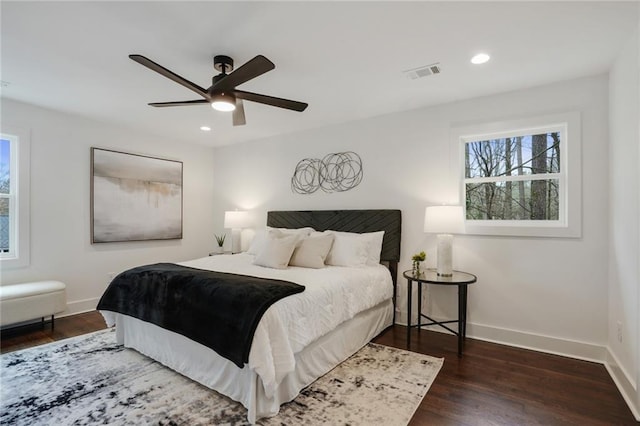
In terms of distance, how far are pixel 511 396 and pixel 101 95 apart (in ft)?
15.4

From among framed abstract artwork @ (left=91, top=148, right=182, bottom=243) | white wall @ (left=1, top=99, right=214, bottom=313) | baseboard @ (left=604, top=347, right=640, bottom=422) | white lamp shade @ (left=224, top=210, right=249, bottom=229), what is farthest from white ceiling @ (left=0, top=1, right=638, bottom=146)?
baseboard @ (left=604, top=347, right=640, bottom=422)

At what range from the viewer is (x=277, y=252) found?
342cm

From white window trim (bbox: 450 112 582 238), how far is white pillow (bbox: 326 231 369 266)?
44.8 inches

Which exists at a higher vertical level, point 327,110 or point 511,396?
point 327,110

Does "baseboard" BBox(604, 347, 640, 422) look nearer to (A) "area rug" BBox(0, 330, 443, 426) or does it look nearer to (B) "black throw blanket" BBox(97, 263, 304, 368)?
(A) "area rug" BBox(0, 330, 443, 426)

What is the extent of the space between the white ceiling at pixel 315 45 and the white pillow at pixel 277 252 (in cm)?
156

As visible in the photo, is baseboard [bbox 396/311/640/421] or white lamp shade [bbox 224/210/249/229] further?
white lamp shade [bbox 224/210/249/229]

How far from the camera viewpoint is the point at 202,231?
5.84 metres

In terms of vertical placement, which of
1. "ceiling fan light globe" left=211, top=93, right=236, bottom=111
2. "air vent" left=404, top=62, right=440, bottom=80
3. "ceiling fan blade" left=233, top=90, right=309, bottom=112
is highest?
"air vent" left=404, top=62, right=440, bottom=80

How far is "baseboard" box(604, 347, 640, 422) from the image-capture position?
7.00 feet

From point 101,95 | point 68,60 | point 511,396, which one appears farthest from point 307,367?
point 101,95

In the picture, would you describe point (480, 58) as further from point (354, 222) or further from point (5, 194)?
point (5, 194)

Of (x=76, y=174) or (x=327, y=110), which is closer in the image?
(x=327, y=110)

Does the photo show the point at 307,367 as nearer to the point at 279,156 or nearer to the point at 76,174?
the point at 279,156
